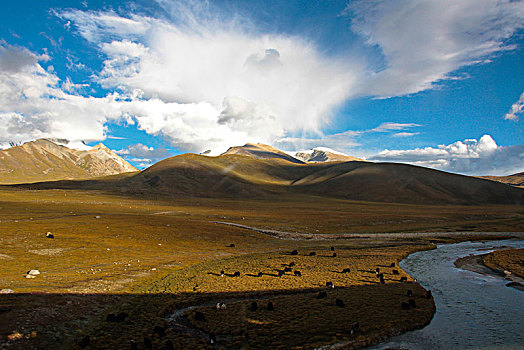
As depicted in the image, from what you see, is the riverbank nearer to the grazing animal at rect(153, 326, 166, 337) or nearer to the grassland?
the grassland

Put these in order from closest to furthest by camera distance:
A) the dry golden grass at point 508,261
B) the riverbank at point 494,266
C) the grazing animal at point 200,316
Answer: the grazing animal at point 200,316, the riverbank at point 494,266, the dry golden grass at point 508,261

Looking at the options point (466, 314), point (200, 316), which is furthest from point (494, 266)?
point (200, 316)

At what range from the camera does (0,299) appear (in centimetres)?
1972

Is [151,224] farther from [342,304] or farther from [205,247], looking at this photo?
[342,304]

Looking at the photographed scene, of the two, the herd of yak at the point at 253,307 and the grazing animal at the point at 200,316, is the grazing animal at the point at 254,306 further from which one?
the grazing animal at the point at 200,316

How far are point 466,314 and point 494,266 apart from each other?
23.0m

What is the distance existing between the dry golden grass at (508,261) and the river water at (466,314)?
218 inches

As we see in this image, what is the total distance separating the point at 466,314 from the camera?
23.2 metres

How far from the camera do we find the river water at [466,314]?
1838cm

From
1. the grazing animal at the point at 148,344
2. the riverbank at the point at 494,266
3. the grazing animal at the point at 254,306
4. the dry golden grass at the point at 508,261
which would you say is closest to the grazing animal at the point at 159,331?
the grazing animal at the point at 148,344

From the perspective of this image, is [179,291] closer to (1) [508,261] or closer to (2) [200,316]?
(2) [200,316]

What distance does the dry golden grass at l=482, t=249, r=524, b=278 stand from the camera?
38678mm

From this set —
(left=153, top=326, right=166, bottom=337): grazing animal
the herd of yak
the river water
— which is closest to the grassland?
(left=153, top=326, right=166, bottom=337): grazing animal

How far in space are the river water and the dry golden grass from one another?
5.54m
